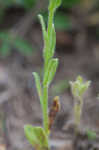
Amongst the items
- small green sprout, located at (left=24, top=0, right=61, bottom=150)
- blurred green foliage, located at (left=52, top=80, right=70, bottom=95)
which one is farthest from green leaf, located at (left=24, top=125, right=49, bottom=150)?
blurred green foliage, located at (left=52, top=80, right=70, bottom=95)

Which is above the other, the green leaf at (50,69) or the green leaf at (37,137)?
the green leaf at (50,69)

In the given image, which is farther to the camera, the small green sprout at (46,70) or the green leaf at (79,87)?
the green leaf at (79,87)

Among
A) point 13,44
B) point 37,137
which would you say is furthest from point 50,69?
point 13,44

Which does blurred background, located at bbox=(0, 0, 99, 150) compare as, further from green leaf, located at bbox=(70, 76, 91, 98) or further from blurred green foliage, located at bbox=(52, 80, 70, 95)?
green leaf, located at bbox=(70, 76, 91, 98)

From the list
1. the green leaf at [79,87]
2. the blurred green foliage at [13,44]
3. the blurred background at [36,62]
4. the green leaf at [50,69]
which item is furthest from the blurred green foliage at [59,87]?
the green leaf at [50,69]

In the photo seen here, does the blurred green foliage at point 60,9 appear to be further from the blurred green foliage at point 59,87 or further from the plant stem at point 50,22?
the plant stem at point 50,22

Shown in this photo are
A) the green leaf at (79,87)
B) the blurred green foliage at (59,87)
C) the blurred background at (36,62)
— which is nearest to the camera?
the green leaf at (79,87)
